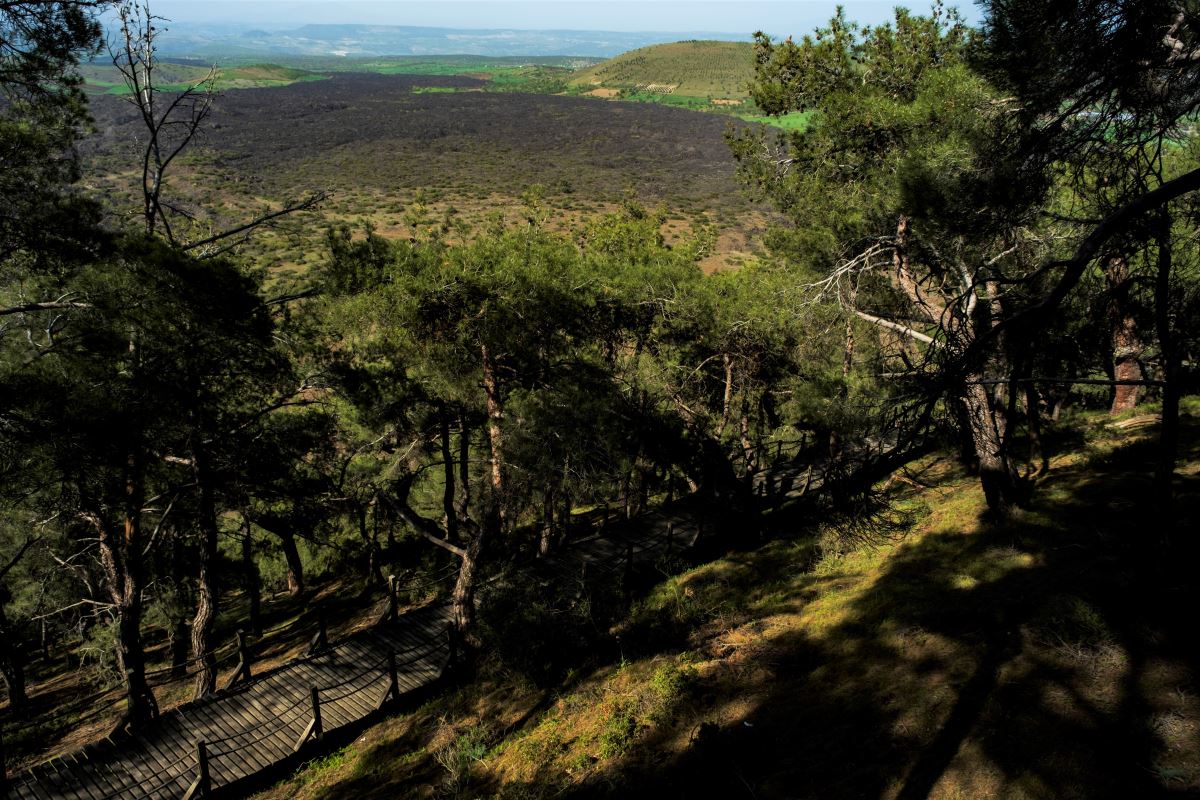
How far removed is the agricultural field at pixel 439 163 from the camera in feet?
211

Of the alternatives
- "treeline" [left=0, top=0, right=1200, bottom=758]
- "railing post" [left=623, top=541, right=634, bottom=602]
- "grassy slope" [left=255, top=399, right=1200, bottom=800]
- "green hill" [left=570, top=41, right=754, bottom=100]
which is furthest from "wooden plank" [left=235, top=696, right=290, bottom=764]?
"green hill" [left=570, top=41, right=754, bottom=100]

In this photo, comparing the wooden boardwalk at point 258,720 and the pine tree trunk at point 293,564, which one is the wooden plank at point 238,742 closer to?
the wooden boardwalk at point 258,720

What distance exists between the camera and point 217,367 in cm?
985

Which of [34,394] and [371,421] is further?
[371,421]

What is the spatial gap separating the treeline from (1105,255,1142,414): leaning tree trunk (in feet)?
0.35

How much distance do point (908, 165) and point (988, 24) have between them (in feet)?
10.3

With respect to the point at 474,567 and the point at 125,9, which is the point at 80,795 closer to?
the point at 474,567

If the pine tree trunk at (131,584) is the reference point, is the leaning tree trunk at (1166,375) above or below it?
above

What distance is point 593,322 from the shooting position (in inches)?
556

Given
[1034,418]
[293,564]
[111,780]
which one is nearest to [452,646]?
[111,780]

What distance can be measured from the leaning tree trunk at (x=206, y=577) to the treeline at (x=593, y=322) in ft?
0.14

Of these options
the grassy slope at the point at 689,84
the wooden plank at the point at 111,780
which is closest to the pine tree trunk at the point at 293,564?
the wooden plank at the point at 111,780

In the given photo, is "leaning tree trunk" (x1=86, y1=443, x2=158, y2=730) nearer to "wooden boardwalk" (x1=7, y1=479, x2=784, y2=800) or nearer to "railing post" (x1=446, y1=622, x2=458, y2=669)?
"wooden boardwalk" (x1=7, y1=479, x2=784, y2=800)

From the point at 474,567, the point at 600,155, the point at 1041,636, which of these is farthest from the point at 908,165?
the point at 600,155
